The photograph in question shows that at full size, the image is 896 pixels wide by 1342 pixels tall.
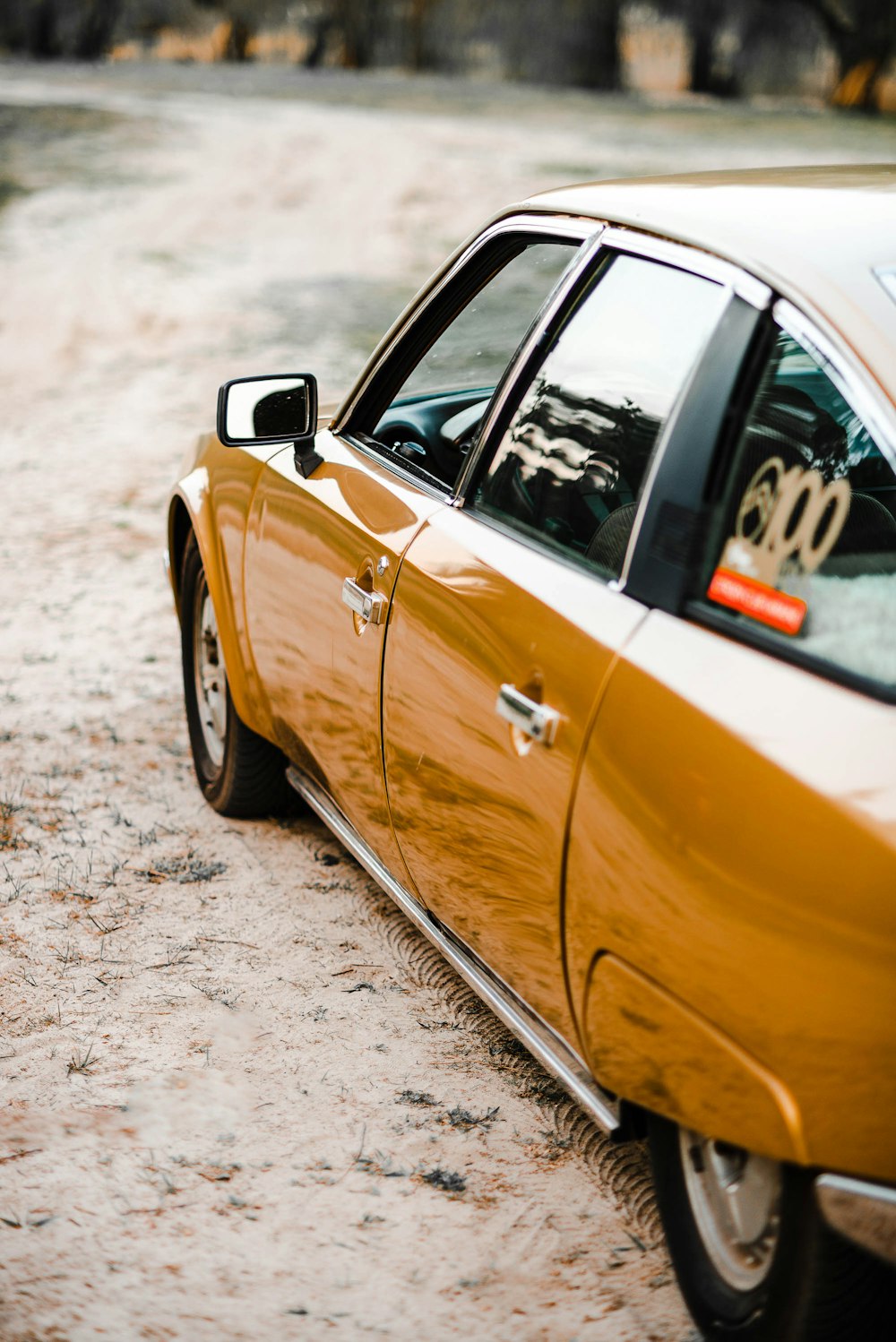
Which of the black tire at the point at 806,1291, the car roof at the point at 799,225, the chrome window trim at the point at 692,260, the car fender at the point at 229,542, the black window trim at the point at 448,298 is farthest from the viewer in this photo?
the car fender at the point at 229,542

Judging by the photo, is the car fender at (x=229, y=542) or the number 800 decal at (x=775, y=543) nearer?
the number 800 decal at (x=775, y=543)

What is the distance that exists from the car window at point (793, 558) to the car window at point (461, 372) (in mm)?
949

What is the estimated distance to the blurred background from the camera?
32.8 metres

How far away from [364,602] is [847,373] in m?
1.24

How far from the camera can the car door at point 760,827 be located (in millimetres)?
1812

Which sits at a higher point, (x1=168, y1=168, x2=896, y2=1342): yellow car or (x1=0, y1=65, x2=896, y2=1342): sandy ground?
(x1=168, y1=168, x2=896, y2=1342): yellow car

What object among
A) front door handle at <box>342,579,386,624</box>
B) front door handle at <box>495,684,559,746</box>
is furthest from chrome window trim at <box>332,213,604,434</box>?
front door handle at <box>495,684,559,746</box>

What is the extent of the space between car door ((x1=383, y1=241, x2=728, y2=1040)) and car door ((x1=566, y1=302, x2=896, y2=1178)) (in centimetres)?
12

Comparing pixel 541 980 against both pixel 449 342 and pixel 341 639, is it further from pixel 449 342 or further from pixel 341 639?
pixel 449 342

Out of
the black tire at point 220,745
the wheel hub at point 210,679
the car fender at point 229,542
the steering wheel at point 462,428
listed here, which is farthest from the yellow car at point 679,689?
the wheel hub at point 210,679

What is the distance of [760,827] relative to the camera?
1891mm

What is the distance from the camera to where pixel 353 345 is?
38.5 feet

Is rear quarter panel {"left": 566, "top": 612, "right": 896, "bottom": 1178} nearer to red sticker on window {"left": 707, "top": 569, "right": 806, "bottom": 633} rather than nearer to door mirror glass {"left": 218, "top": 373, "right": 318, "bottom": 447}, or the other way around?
red sticker on window {"left": 707, "top": 569, "right": 806, "bottom": 633}

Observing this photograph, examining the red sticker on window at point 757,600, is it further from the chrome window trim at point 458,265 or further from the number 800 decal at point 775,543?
the chrome window trim at point 458,265
